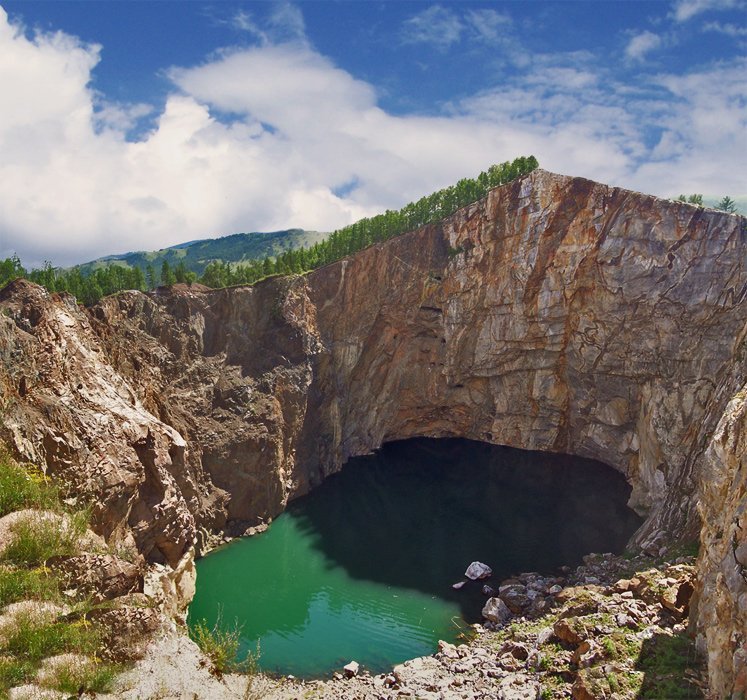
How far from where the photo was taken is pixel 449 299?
5347cm

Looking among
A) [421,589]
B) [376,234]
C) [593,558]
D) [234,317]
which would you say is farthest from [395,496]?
[376,234]

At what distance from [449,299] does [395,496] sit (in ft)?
66.4

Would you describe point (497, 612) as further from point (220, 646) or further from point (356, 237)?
point (356, 237)

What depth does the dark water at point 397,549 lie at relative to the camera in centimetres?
2802

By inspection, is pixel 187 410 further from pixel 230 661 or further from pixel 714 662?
pixel 714 662

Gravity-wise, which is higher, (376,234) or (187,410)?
(376,234)

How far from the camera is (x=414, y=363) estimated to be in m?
56.5

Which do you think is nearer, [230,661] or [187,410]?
[230,661]

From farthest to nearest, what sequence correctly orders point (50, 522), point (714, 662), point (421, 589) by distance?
point (421, 589) → point (50, 522) → point (714, 662)

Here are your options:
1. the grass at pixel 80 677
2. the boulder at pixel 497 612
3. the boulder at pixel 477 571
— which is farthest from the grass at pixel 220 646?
the boulder at pixel 477 571

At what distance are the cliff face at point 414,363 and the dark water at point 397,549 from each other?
2.92 m

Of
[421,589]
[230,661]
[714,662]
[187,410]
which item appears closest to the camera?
[714,662]

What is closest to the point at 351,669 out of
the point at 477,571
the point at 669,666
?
the point at 477,571

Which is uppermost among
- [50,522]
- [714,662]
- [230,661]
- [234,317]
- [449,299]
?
[449,299]
